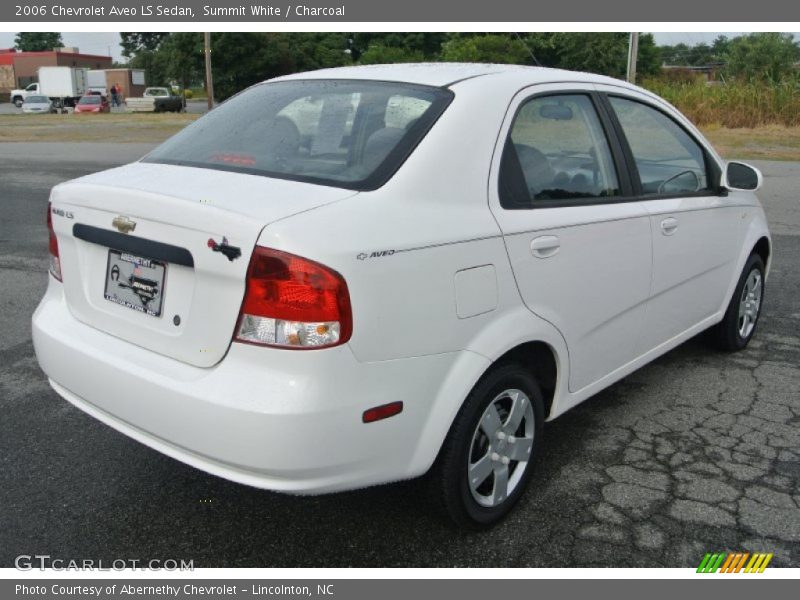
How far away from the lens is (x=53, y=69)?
57.7m

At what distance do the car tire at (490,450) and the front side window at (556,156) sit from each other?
2.28 ft

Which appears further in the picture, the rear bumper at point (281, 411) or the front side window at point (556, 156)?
the front side window at point (556, 156)

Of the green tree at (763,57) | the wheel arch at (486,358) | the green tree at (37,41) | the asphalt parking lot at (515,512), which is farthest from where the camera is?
the green tree at (37,41)

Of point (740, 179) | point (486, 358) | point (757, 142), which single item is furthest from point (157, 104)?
point (486, 358)

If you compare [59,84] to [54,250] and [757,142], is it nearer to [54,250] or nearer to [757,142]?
[757,142]

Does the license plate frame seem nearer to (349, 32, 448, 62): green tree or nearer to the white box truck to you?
(349, 32, 448, 62): green tree

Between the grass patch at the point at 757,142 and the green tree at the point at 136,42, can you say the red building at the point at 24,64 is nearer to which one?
the green tree at the point at 136,42

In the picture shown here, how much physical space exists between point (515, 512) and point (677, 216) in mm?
1711

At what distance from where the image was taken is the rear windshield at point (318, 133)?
9.24 ft

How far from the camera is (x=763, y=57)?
38.4 metres

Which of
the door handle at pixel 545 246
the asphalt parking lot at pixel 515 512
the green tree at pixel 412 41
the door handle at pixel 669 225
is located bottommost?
the asphalt parking lot at pixel 515 512

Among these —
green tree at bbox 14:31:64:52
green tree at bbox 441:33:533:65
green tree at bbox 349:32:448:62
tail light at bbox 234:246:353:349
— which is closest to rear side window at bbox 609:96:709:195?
tail light at bbox 234:246:353:349

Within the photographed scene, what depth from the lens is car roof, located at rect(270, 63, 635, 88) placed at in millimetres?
3229

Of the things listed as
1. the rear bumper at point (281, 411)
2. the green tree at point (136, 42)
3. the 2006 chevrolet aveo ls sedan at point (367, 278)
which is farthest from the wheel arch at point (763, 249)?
the green tree at point (136, 42)
